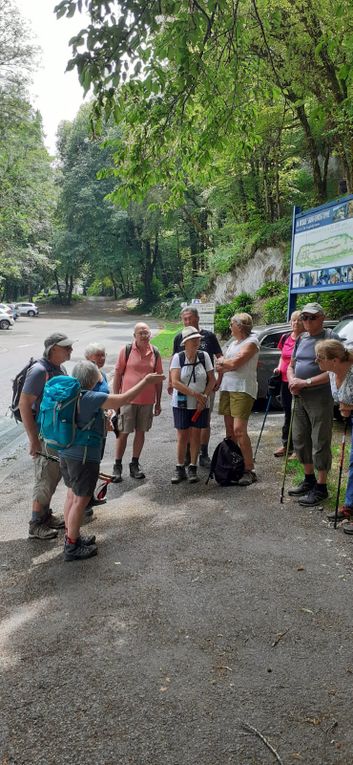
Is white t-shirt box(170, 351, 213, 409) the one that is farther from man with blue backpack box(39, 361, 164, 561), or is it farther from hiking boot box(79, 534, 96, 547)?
hiking boot box(79, 534, 96, 547)

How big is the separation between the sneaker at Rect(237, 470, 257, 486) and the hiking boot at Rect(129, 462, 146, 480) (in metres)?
1.19

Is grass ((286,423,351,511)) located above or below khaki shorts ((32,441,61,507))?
below

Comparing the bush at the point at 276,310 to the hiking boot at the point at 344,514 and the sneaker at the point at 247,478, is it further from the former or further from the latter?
the hiking boot at the point at 344,514

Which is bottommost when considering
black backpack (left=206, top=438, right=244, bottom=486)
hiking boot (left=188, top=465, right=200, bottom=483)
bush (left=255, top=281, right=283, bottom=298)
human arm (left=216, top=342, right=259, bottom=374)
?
hiking boot (left=188, top=465, right=200, bottom=483)

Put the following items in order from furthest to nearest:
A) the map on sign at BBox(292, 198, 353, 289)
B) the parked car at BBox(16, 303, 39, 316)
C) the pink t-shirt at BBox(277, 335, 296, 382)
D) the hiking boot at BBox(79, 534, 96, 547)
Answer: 1. the parked car at BBox(16, 303, 39, 316)
2. the map on sign at BBox(292, 198, 353, 289)
3. the pink t-shirt at BBox(277, 335, 296, 382)
4. the hiking boot at BBox(79, 534, 96, 547)

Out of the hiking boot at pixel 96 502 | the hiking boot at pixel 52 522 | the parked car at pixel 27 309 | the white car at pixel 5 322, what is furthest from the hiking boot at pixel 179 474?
the parked car at pixel 27 309

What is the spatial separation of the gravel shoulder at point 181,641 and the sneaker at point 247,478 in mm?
732

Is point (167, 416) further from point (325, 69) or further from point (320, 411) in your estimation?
point (325, 69)

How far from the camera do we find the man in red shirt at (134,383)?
6.32 metres

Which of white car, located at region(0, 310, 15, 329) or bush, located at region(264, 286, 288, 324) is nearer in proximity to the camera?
bush, located at region(264, 286, 288, 324)

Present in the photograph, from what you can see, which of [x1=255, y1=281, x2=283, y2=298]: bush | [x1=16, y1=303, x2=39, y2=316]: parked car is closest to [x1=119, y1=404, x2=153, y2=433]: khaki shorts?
[x1=255, y1=281, x2=283, y2=298]: bush

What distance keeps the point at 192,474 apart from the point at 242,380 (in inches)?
48.1

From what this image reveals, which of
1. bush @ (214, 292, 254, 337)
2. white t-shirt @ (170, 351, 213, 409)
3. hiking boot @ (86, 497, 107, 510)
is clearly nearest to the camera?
hiking boot @ (86, 497, 107, 510)

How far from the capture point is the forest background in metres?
4.92
